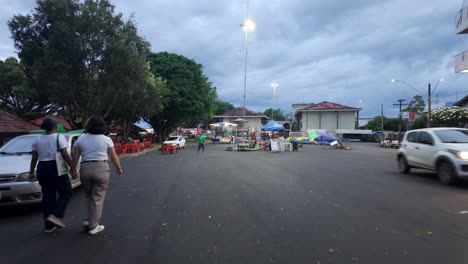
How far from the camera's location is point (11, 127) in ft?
51.7

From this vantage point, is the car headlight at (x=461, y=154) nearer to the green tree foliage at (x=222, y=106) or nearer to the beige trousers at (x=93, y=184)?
the beige trousers at (x=93, y=184)

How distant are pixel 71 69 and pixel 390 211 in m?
18.1

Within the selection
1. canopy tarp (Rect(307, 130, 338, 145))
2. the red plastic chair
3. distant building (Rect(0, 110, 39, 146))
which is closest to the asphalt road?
distant building (Rect(0, 110, 39, 146))

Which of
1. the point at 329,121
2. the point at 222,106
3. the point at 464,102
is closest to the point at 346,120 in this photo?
the point at 329,121

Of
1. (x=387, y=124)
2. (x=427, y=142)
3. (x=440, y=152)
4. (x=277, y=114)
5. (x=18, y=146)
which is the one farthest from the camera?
(x=277, y=114)

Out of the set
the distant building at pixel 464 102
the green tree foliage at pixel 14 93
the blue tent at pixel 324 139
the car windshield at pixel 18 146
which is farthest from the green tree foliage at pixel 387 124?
the car windshield at pixel 18 146

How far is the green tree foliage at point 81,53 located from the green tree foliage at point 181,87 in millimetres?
14755

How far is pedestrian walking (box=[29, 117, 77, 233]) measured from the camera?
14.3 ft

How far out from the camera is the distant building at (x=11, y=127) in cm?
1488

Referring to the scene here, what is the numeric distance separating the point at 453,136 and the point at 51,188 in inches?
422

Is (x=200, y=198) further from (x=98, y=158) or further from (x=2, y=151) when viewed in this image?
(x=2, y=151)

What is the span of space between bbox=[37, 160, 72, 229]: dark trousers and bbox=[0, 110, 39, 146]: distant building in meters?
13.1

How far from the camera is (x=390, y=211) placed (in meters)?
5.44

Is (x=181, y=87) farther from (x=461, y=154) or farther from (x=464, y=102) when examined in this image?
(x=464, y=102)
